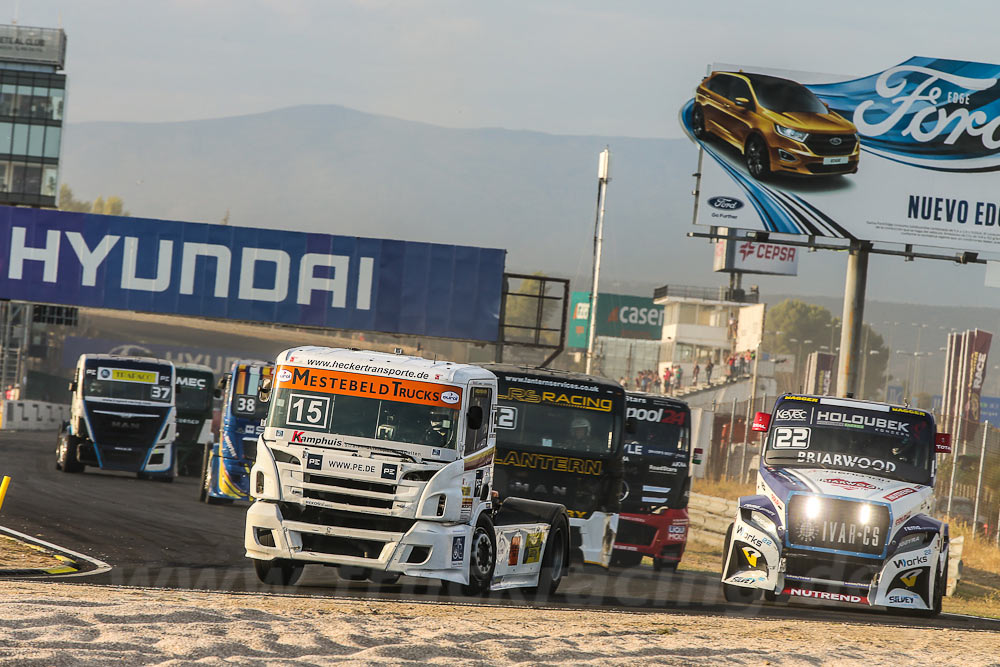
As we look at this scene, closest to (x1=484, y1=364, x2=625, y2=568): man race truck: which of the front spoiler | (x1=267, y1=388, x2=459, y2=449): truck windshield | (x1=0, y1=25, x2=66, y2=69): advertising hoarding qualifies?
the front spoiler

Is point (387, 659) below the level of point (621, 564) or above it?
above

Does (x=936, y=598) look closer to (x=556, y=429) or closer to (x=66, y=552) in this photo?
(x=556, y=429)

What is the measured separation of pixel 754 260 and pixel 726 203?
78312mm

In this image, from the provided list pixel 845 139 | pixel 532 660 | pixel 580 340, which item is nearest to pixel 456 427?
pixel 532 660

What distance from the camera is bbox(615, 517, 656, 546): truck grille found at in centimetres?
2353

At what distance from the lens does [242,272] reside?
34812mm

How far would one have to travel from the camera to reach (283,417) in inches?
544

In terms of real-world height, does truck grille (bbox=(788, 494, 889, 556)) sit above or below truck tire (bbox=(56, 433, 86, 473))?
above

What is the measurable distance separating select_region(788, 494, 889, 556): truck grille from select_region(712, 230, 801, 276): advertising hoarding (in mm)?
91889

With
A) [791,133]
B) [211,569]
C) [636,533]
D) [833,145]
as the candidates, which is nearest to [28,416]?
[791,133]

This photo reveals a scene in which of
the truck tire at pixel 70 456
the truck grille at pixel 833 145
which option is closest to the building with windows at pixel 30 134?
the truck tire at pixel 70 456

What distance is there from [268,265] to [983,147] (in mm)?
19141

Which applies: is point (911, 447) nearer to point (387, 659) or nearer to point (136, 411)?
point (387, 659)

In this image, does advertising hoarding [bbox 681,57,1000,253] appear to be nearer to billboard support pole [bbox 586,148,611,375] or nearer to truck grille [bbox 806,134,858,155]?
truck grille [bbox 806,134,858,155]
